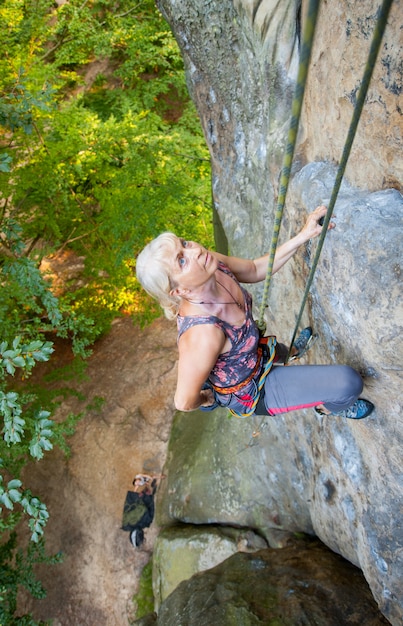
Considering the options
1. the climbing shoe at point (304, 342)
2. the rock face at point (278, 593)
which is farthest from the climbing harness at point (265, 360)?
the rock face at point (278, 593)

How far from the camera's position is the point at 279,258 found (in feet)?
8.31

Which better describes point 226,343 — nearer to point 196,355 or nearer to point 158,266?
point 196,355

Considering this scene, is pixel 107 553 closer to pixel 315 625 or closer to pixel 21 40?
pixel 315 625

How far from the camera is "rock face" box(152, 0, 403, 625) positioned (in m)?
2.08

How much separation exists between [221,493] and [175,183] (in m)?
4.13

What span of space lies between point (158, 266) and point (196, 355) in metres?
0.48

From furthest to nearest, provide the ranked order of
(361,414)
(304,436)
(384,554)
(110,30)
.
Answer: (110,30) → (304,436) → (384,554) → (361,414)

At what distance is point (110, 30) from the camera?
26.7 feet

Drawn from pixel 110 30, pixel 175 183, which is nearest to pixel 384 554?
pixel 175 183

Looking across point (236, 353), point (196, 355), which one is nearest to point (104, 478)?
point (236, 353)

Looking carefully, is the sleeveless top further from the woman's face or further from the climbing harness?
the woman's face

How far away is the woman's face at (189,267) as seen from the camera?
2152 mm

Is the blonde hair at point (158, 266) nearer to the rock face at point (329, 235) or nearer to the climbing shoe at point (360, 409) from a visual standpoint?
the rock face at point (329, 235)

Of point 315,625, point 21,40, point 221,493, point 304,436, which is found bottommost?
point 221,493
